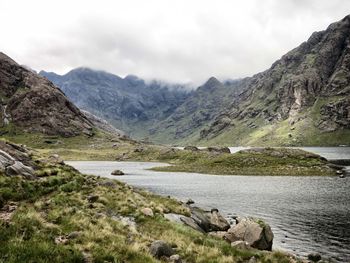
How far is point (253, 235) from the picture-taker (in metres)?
33.3

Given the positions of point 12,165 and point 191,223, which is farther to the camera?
point 12,165

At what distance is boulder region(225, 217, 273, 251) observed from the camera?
107ft

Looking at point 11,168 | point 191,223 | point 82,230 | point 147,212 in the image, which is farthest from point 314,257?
point 11,168

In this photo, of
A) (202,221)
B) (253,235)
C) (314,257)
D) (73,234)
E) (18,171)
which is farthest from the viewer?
(202,221)

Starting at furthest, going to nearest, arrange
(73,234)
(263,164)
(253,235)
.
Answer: (263,164) → (253,235) → (73,234)

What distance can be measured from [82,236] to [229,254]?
30.9 feet

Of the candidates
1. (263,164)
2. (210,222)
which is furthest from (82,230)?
(263,164)

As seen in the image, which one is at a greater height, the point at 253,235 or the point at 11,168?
the point at 11,168

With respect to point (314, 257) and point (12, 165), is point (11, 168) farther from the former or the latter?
point (314, 257)

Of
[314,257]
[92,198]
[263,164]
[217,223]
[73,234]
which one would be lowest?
[314,257]

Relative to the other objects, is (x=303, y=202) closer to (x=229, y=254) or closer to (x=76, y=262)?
(x=229, y=254)

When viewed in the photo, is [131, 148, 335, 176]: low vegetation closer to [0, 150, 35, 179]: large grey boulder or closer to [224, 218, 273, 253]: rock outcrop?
[224, 218, 273, 253]: rock outcrop

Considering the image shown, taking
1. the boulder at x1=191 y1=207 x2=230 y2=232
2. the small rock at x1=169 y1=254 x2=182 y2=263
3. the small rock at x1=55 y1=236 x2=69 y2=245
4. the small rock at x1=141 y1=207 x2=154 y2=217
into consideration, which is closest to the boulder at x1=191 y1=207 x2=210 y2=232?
the boulder at x1=191 y1=207 x2=230 y2=232

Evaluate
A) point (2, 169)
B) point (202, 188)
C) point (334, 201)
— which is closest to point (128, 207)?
point (2, 169)
